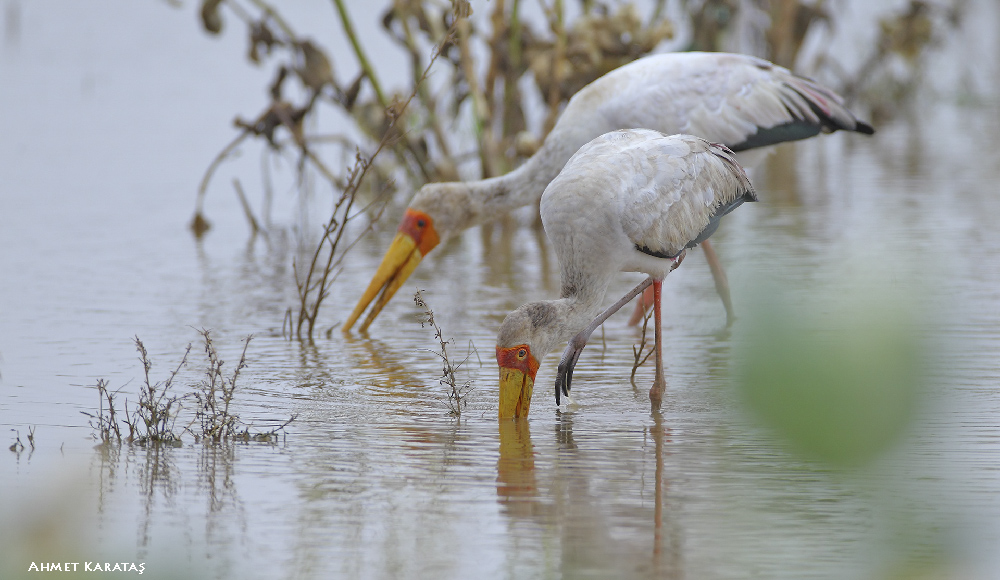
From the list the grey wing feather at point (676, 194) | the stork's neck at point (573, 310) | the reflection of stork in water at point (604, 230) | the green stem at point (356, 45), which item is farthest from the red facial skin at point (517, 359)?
the green stem at point (356, 45)

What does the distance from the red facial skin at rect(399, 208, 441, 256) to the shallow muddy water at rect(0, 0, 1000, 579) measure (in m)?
0.38

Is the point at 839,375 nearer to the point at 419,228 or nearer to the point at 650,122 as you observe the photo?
the point at 650,122

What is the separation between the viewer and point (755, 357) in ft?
4.55

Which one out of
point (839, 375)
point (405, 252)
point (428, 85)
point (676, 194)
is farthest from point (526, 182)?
point (839, 375)

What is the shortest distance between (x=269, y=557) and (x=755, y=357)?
2026 mm

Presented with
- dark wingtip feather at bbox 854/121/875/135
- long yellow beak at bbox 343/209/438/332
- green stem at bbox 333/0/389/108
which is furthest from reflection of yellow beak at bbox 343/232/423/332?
dark wingtip feather at bbox 854/121/875/135

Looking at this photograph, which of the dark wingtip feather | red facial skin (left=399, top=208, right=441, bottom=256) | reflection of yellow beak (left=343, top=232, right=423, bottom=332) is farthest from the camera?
the dark wingtip feather

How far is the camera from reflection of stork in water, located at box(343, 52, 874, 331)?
654 cm

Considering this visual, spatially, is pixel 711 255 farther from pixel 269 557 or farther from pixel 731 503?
pixel 269 557

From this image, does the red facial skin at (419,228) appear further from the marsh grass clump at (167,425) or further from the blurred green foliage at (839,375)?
the blurred green foliage at (839,375)

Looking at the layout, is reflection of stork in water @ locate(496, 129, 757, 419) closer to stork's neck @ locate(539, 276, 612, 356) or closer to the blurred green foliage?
stork's neck @ locate(539, 276, 612, 356)

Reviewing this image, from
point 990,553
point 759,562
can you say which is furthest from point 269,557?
point 990,553

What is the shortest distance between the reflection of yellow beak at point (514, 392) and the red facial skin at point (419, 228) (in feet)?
7.55

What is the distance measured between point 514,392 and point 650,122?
90.4 inches
